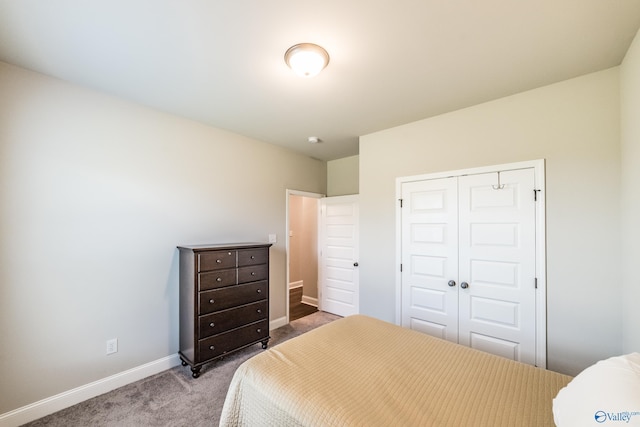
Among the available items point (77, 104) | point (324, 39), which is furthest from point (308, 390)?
point (77, 104)

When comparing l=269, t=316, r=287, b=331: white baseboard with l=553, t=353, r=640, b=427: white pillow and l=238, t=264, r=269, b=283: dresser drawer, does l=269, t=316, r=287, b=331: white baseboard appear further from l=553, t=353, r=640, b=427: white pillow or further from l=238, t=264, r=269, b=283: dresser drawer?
l=553, t=353, r=640, b=427: white pillow

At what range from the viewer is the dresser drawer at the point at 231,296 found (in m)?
2.52

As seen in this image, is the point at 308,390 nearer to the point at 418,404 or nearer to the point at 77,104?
the point at 418,404

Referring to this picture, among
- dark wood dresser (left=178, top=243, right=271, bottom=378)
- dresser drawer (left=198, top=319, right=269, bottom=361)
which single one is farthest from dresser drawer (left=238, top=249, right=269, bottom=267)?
dresser drawer (left=198, top=319, right=269, bottom=361)

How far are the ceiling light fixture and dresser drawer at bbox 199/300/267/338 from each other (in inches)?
92.0

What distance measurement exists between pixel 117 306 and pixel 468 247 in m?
3.31

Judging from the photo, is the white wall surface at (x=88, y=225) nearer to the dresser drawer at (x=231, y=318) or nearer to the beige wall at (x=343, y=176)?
the dresser drawer at (x=231, y=318)

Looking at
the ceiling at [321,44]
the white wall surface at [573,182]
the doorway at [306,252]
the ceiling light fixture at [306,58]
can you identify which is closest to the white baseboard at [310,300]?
the doorway at [306,252]

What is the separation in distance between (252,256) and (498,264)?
2.45 meters

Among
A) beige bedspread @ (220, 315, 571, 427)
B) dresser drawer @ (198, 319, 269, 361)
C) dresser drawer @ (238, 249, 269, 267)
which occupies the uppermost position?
dresser drawer @ (238, 249, 269, 267)

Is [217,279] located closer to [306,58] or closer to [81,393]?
[81,393]

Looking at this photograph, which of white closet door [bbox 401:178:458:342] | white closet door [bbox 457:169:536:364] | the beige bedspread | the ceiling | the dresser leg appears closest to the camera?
the beige bedspread

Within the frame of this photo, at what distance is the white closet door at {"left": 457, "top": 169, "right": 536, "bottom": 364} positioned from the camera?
2.22 m

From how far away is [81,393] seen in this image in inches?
83.7
